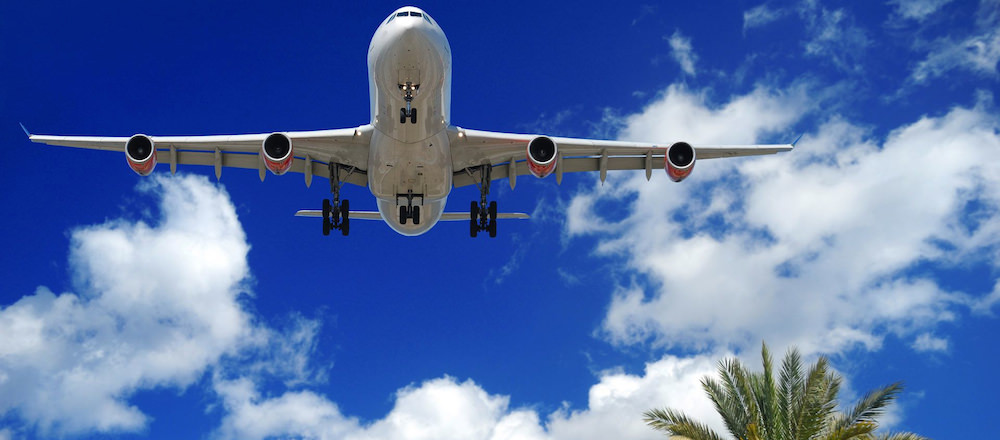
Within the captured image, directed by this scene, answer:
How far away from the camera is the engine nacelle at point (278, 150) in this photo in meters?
21.4

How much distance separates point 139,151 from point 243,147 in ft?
9.93

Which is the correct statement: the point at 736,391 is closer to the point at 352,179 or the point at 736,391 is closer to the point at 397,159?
the point at 397,159

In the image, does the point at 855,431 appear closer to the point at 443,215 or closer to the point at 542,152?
the point at 542,152

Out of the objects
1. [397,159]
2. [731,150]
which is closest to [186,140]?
[397,159]

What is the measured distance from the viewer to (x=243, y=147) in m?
23.5

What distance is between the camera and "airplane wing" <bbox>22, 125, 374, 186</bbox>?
75.0ft

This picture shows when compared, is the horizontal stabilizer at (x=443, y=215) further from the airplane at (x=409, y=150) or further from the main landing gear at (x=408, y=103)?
the main landing gear at (x=408, y=103)

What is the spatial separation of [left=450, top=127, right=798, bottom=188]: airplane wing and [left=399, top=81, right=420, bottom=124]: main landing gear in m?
2.58

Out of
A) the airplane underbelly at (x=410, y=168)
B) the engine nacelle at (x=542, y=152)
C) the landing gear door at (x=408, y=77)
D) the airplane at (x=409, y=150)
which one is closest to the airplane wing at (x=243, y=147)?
the airplane at (x=409, y=150)

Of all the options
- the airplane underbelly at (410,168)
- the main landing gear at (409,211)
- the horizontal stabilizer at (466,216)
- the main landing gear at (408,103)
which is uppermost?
the horizontal stabilizer at (466,216)

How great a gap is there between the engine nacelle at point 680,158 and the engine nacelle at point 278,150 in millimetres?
11153

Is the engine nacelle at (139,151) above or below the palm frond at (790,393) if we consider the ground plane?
above

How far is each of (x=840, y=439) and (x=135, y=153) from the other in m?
19.8

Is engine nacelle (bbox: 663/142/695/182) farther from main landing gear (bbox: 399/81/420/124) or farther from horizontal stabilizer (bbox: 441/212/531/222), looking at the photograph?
main landing gear (bbox: 399/81/420/124)
